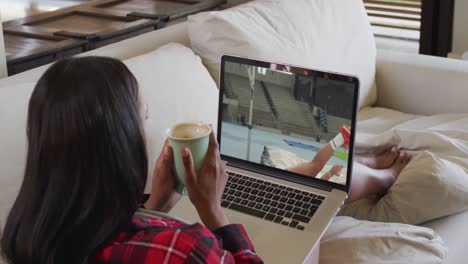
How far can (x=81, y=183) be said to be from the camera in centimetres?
95

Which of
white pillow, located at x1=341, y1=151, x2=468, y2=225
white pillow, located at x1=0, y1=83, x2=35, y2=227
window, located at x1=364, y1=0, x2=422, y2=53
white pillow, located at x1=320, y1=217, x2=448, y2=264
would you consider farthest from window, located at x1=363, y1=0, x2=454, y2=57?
white pillow, located at x1=0, y1=83, x2=35, y2=227

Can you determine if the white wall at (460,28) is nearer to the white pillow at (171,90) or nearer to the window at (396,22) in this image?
the window at (396,22)

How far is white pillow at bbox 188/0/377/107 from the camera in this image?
6.48 ft

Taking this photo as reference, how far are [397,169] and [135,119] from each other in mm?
1083

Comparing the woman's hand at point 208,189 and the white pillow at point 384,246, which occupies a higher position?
the woman's hand at point 208,189

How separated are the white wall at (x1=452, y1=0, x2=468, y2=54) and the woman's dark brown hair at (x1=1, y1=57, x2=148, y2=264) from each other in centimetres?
252

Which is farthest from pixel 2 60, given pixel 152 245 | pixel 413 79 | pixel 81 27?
pixel 413 79

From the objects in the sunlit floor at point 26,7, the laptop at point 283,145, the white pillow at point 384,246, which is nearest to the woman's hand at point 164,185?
the laptop at point 283,145

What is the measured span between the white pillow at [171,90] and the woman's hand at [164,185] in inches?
12.1

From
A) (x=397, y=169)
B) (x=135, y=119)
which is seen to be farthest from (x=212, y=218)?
(x=397, y=169)

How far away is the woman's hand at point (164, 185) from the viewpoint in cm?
118

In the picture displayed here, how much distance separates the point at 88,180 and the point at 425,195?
3.23 ft

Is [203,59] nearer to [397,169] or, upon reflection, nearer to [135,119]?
[397,169]

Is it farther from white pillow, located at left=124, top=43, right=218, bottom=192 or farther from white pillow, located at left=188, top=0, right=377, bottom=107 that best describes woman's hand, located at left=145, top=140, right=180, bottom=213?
white pillow, located at left=188, top=0, right=377, bottom=107
